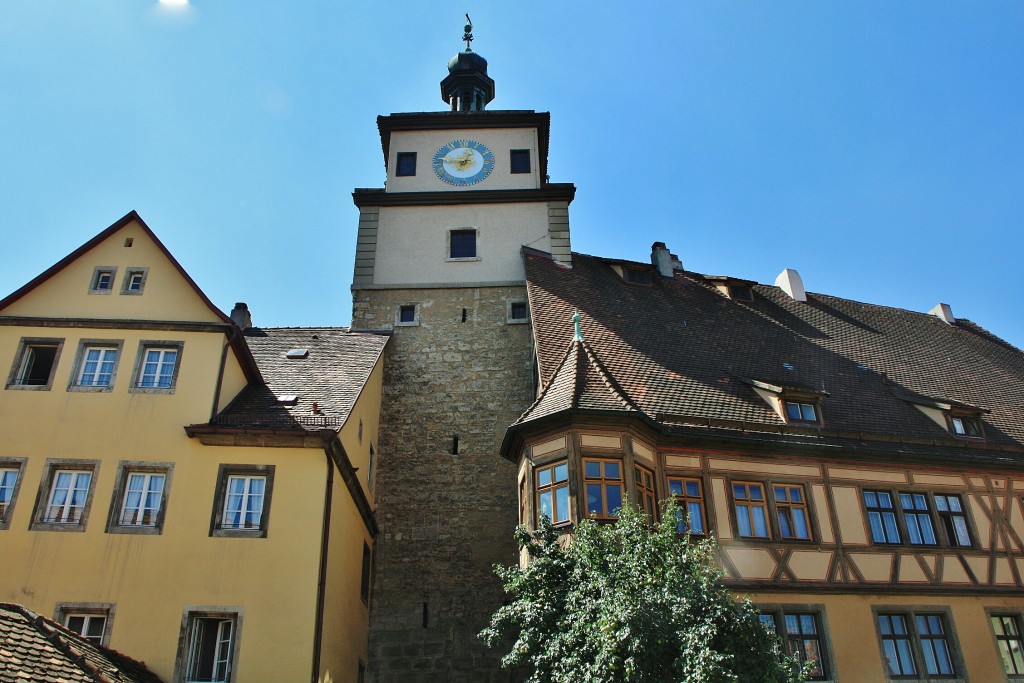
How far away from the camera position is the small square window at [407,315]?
21172 millimetres

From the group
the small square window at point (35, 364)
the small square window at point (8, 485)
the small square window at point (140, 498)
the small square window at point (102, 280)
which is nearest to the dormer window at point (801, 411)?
the small square window at point (140, 498)

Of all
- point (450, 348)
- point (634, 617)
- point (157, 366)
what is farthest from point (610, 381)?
point (157, 366)

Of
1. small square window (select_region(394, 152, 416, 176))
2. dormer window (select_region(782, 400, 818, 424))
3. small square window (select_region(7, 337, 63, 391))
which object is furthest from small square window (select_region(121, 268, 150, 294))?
dormer window (select_region(782, 400, 818, 424))

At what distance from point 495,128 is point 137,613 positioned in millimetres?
16852

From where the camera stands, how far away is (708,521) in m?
14.7

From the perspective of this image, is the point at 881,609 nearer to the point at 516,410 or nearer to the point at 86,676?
the point at 516,410

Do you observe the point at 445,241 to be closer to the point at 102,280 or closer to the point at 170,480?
the point at 102,280

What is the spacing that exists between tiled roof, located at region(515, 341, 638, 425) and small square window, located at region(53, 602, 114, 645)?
23.0 feet

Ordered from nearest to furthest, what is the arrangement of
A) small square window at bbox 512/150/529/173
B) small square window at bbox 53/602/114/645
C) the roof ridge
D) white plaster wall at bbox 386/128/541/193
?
small square window at bbox 53/602/114/645, the roof ridge, white plaster wall at bbox 386/128/541/193, small square window at bbox 512/150/529/173

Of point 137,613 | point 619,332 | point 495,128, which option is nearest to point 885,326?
point 619,332

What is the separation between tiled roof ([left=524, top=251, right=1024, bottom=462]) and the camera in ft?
55.2

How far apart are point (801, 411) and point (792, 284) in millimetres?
8492

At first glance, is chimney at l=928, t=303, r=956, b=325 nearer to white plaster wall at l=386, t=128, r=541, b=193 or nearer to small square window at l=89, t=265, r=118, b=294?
white plaster wall at l=386, t=128, r=541, b=193

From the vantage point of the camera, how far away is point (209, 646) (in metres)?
12.6
